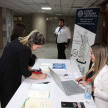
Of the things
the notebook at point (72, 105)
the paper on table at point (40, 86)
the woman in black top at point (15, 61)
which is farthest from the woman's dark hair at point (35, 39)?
the notebook at point (72, 105)

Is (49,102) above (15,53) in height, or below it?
below

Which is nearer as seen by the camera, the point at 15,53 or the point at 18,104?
the point at 18,104

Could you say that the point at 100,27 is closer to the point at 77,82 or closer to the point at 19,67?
the point at 77,82

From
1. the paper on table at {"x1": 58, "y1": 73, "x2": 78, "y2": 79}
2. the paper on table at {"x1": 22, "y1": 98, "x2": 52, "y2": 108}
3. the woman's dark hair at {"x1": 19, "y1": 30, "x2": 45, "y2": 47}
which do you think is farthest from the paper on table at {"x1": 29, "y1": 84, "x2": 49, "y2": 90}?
the woman's dark hair at {"x1": 19, "y1": 30, "x2": 45, "y2": 47}

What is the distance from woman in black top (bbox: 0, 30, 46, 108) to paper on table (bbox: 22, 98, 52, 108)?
0.42 meters

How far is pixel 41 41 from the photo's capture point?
1.57 m

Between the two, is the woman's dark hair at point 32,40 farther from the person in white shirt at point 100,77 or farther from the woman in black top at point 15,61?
the person in white shirt at point 100,77

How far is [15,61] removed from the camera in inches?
61.4

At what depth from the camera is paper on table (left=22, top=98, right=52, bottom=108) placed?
113 cm

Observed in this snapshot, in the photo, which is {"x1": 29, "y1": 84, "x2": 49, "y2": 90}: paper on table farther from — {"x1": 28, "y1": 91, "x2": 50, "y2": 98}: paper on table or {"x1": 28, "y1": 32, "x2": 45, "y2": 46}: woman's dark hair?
{"x1": 28, "y1": 32, "x2": 45, "y2": 46}: woman's dark hair

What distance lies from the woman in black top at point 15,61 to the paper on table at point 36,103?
1.39 ft

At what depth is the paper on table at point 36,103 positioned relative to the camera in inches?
44.6

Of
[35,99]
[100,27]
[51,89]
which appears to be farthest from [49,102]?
[100,27]

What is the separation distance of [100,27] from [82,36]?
714 millimetres
